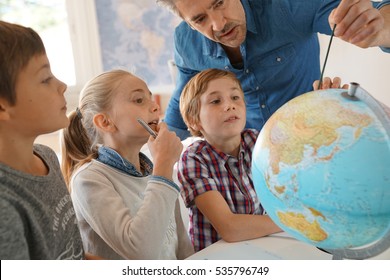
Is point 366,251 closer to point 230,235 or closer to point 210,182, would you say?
point 230,235

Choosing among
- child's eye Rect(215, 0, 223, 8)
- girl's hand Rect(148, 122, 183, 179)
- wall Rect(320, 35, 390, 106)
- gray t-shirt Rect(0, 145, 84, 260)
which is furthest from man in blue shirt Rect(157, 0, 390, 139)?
wall Rect(320, 35, 390, 106)

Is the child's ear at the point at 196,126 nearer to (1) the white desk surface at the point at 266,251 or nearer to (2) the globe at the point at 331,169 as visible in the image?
(1) the white desk surface at the point at 266,251

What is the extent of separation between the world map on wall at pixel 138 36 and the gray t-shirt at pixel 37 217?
2.58 meters

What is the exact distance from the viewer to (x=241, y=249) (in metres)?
1.09

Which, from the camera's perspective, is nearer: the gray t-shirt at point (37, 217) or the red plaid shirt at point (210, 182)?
the gray t-shirt at point (37, 217)

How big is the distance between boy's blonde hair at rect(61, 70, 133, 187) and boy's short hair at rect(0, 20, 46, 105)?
386 millimetres

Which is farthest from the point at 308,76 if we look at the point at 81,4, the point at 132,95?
the point at 81,4

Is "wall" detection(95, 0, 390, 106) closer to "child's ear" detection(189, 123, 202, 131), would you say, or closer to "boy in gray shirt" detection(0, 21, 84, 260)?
"child's ear" detection(189, 123, 202, 131)

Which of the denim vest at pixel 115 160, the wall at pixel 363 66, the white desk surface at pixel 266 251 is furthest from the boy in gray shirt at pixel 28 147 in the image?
the wall at pixel 363 66

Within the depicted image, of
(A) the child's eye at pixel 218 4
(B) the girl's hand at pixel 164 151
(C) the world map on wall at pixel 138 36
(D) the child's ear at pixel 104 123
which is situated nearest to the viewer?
(B) the girl's hand at pixel 164 151

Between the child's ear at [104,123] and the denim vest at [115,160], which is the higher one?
the child's ear at [104,123]

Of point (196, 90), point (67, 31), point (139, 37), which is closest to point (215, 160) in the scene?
point (196, 90)

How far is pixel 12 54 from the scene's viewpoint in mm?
878

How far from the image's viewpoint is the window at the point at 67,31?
3449mm
